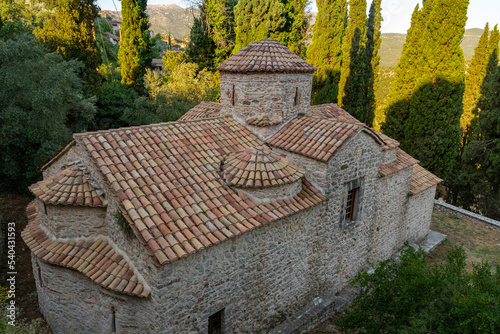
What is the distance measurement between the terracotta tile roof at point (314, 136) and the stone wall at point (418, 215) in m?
5.98

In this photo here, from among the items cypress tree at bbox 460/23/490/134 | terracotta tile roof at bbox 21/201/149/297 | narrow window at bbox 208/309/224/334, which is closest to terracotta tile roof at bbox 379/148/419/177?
narrow window at bbox 208/309/224/334

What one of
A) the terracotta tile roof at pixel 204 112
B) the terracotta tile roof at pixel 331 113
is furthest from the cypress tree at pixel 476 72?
the terracotta tile roof at pixel 204 112

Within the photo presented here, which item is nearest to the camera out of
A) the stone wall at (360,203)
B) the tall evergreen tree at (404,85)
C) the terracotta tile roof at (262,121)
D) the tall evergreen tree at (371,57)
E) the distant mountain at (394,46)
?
the stone wall at (360,203)

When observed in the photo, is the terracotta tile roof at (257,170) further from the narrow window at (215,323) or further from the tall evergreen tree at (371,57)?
the tall evergreen tree at (371,57)

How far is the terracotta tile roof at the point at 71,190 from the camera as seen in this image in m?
6.68

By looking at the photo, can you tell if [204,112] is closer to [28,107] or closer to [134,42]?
[28,107]

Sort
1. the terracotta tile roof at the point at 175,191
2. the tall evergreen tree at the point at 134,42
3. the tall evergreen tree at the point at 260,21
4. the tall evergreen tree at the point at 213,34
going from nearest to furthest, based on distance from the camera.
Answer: the terracotta tile roof at the point at 175,191 → the tall evergreen tree at the point at 260,21 → the tall evergreen tree at the point at 134,42 → the tall evergreen tree at the point at 213,34

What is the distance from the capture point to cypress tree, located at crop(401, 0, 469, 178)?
16.0m

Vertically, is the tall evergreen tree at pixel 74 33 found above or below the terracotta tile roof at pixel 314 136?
above

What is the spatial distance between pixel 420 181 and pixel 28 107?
18.2m

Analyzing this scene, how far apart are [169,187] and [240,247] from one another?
2114 mm

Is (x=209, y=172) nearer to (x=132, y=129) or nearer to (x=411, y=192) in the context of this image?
(x=132, y=129)

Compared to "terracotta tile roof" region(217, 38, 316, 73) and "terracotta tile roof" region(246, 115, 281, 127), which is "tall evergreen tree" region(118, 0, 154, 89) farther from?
"terracotta tile roof" region(246, 115, 281, 127)

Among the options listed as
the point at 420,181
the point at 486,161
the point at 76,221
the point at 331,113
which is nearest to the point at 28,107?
the point at 76,221
